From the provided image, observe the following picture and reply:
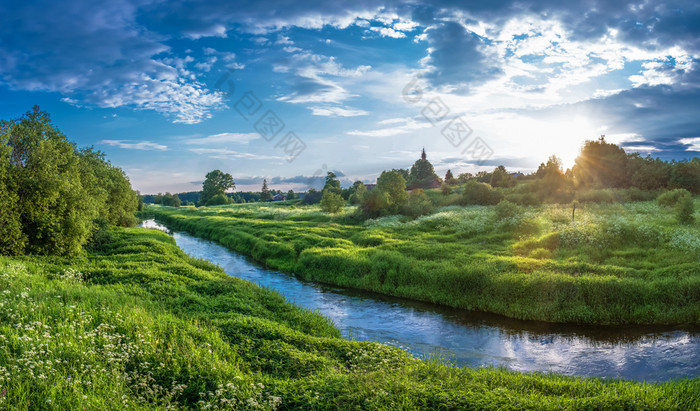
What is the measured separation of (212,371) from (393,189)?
1868 inches

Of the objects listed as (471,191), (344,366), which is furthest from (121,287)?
(471,191)

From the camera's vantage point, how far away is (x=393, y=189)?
54062mm

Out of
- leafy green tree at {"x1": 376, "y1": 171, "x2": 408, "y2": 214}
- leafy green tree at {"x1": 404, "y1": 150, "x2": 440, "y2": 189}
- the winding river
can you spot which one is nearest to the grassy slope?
the winding river

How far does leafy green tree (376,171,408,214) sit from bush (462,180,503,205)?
12630 mm

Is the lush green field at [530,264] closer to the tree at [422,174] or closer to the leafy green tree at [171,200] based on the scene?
the tree at [422,174]

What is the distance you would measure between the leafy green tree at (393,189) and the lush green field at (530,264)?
1412cm

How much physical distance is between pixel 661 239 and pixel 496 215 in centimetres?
1448

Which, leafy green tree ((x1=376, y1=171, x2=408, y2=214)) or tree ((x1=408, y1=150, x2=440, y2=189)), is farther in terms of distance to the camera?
tree ((x1=408, y1=150, x2=440, y2=189))

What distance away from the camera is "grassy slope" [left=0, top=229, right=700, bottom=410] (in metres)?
6.68

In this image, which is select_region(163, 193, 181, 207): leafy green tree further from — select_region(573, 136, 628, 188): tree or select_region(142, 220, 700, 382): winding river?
select_region(142, 220, 700, 382): winding river

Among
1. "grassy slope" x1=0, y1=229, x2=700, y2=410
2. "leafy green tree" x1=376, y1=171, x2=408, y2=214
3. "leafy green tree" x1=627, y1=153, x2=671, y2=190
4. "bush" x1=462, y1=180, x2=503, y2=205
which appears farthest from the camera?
"bush" x1=462, y1=180, x2=503, y2=205

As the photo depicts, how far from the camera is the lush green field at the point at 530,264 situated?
665 inches

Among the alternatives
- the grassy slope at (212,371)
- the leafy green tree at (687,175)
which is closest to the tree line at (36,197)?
the grassy slope at (212,371)

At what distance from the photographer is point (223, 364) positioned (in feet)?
27.2
